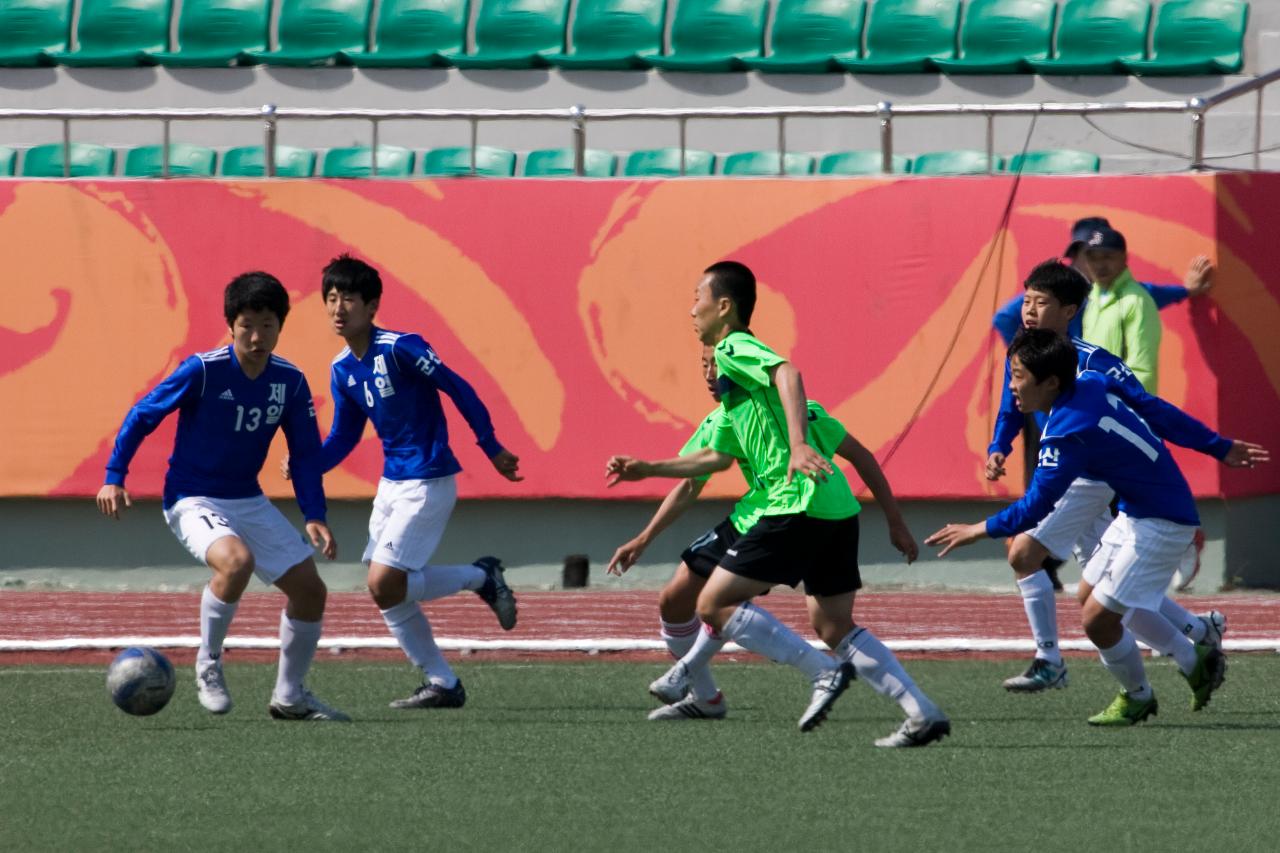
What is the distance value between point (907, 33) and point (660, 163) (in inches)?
120

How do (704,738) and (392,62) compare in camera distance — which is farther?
(392,62)

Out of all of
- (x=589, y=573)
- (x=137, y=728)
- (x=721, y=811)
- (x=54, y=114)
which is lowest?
(x=589, y=573)

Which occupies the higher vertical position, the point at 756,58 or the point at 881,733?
the point at 756,58

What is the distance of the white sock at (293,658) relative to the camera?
880cm

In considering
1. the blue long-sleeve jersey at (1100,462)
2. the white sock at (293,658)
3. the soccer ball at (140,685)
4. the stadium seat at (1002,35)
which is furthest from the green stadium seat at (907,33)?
the soccer ball at (140,685)

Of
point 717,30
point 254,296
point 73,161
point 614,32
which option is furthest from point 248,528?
point 717,30

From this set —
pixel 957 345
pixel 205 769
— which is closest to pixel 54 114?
pixel 957 345

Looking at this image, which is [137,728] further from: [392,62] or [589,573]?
[392,62]

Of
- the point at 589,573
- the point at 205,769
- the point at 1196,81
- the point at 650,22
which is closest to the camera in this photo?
the point at 205,769

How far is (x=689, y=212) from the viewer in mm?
14383

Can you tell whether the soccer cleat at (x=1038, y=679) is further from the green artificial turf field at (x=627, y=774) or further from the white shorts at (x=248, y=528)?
the white shorts at (x=248, y=528)

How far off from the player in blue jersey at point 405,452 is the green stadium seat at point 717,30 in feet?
30.4

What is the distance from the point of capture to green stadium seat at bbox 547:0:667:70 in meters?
18.2

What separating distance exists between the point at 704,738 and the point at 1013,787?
5.11 feet
